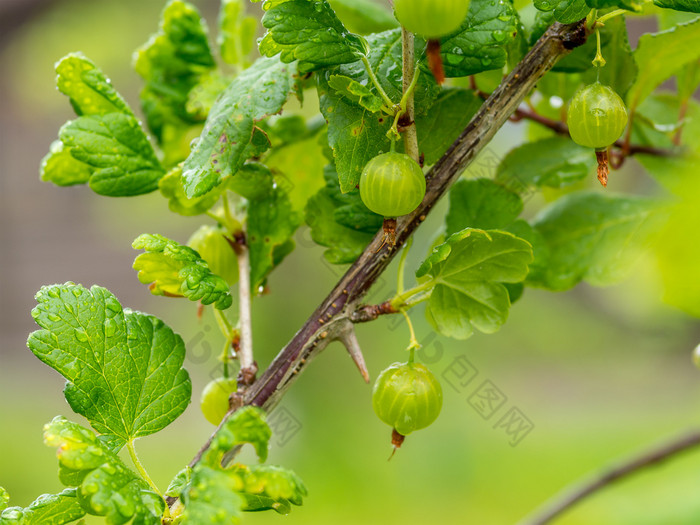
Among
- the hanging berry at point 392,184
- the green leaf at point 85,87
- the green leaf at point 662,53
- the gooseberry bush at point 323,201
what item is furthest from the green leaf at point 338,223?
the green leaf at point 662,53

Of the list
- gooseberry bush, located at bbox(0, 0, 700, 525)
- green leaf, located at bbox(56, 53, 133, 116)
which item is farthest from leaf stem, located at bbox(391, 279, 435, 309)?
green leaf, located at bbox(56, 53, 133, 116)

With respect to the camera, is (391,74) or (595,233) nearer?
(391,74)

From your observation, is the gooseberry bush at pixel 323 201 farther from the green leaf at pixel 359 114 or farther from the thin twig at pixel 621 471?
the thin twig at pixel 621 471

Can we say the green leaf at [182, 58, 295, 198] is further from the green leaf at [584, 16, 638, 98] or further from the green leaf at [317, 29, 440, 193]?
the green leaf at [584, 16, 638, 98]

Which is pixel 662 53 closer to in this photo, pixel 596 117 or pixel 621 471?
pixel 596 117

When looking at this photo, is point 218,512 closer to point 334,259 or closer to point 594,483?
point 334,259

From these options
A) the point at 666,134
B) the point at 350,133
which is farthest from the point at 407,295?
the point at 666,134

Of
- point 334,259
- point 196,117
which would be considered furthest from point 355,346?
point 196,117
